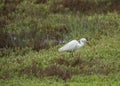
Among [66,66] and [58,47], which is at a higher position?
[66,66]

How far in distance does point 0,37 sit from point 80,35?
113 inches

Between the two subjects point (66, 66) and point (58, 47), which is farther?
point (58, 47)

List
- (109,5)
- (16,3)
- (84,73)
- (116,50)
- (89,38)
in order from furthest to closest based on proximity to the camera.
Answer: (16,3)
(109,5)
(89,38)
(116,50)
(84,73)

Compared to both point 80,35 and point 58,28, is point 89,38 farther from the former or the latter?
point 58,28

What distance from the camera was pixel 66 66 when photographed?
10.8 m

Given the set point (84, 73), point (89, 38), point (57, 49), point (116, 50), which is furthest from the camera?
point (89, 38)

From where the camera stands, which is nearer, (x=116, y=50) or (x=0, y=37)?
(x=116, y=50)

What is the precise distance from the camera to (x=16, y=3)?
20.0 metres

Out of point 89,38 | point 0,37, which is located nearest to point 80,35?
point 89,38

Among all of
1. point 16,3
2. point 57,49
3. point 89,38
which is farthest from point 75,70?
point 16,3

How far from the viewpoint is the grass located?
9867mm

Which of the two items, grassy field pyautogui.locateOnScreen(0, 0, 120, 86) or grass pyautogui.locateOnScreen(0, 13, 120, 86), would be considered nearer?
grass pyautogui.locateOnScreen(0, 13, 120, 86)

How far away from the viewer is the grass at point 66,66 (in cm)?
987

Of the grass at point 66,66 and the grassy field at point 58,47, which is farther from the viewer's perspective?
the grassy field at point 58,47
